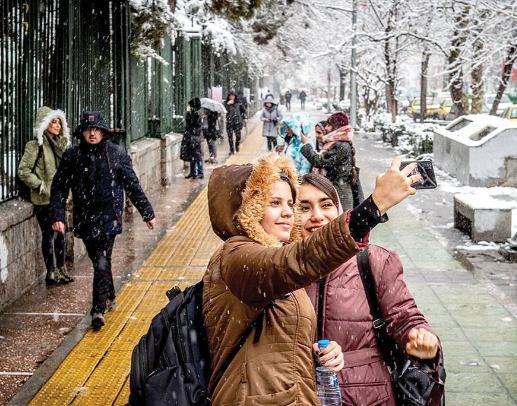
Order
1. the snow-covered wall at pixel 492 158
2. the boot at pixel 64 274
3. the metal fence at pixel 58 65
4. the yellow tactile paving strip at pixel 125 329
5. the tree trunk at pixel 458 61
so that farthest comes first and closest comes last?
the tree trunk at pixel 458 61 < the snow-covered wall at pixel 492 158 < the boot at pixel 64 274 < the metal fence at pixel 58 65 < the yellow tactile paving strip at pixel 125 329

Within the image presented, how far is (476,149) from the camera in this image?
54.9 feet

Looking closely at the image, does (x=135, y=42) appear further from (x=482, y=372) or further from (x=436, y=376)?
(x=436, y=376)

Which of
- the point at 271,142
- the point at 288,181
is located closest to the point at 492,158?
the point at 271,142

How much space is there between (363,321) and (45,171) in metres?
5.78

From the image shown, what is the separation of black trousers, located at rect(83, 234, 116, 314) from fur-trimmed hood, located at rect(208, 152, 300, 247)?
4348 millimetres

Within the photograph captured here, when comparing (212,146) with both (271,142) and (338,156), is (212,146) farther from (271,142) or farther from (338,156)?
(338,156)

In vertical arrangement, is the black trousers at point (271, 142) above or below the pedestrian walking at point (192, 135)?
below

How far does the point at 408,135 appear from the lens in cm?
2514

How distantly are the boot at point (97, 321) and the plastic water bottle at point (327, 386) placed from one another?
4.32 meters

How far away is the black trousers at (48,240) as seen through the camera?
26.7 feet

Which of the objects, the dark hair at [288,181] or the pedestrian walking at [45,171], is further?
the pedestrian walking at [45,171]

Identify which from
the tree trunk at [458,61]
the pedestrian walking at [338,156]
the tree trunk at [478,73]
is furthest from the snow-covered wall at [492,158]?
the pedestrian walking at [338,156]

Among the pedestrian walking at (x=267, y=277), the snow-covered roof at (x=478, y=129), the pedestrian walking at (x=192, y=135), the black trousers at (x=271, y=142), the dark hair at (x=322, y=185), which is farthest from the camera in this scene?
the black trousers at (x=271, y=142)

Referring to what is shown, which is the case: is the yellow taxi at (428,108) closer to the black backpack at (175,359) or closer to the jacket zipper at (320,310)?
the jacket zipper at (320,310)
